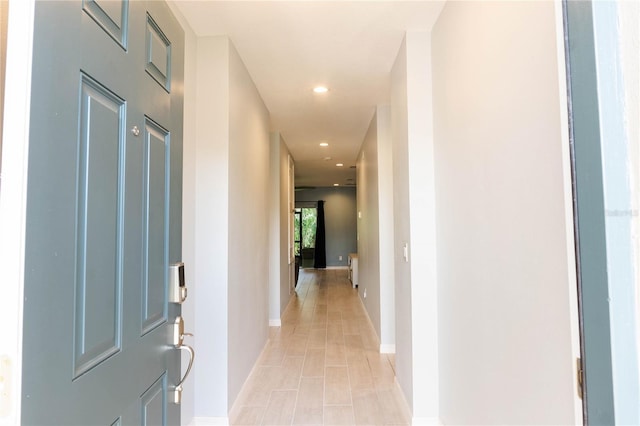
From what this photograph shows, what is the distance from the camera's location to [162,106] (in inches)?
42.4

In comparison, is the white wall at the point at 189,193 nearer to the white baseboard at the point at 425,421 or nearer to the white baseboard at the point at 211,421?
the white baseboard at the point at 211,421

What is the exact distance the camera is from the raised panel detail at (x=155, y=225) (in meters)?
0.98

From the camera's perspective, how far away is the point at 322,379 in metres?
2.93

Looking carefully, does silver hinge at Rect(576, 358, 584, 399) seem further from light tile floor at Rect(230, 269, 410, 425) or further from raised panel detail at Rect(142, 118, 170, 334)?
light tile floor at Rect(230, 269, 410, 425)

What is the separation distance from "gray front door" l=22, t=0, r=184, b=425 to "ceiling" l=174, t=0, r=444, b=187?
1071 millimetres

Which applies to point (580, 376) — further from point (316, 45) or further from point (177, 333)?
point (316, 45)

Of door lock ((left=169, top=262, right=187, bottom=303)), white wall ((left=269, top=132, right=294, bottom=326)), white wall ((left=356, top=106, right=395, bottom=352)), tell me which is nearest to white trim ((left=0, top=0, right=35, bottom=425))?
door lock ((left=169, top=262, right=187, bottom=303))

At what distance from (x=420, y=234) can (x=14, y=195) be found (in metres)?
1.93

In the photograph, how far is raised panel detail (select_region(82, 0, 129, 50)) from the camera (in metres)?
0.74

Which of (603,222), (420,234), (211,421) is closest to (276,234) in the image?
(211,421)

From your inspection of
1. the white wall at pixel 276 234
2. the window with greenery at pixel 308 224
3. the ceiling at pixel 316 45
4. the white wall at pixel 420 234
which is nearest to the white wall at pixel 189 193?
the ceiling at pixel 316 45

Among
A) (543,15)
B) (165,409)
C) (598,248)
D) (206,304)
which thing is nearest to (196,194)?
(206,304)

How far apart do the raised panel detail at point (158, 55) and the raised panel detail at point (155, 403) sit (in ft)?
3.00

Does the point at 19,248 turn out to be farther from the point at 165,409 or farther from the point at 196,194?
the point at 196,194
